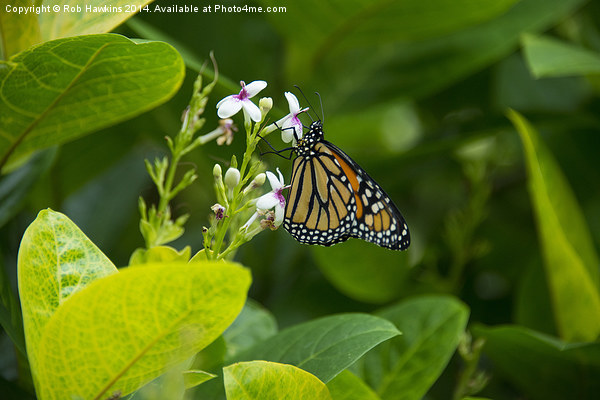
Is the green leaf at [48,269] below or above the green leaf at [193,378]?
above

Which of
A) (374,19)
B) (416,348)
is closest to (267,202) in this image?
(416,348)

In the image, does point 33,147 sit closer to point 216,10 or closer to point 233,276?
point 233,276

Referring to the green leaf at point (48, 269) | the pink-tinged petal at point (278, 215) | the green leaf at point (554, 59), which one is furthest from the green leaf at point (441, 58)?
the green leaf at point (48, 269)

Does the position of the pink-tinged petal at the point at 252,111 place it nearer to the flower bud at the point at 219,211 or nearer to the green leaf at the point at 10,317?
the flower bud at the point at 219,211

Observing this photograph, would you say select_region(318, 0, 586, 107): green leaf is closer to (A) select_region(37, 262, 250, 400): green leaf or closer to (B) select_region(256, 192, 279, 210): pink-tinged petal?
(B) select_region(256, 192, 279, 210): pink-tinged petal

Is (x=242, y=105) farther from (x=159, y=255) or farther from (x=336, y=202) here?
(x=336, y=202)

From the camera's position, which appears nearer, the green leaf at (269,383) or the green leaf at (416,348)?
the green leaf at (269,383)

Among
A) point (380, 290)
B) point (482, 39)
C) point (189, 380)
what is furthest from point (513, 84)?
point (189, 380)
